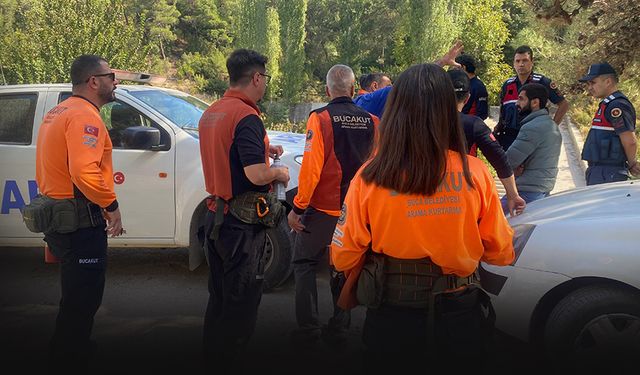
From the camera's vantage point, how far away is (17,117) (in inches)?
207

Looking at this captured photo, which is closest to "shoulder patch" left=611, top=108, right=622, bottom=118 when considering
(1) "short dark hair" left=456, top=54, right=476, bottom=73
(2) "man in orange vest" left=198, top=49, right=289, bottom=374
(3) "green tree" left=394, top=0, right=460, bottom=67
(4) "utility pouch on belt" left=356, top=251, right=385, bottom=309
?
(1) "short dark hair" left=456, top=54, right=476, bottom=73

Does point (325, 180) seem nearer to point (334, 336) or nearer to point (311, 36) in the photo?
point (334, 336)

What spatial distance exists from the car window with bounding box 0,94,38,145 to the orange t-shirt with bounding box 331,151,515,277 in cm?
417

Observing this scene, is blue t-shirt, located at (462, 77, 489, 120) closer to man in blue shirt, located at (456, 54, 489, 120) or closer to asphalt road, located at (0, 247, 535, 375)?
man in blue shirt, located at (456, 54, 489, 120)

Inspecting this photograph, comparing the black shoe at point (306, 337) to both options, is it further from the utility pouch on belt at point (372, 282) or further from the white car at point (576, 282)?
the utility pouch on belt at point (372, 282)

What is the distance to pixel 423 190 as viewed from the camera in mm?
2029

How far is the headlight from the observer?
3.03 m

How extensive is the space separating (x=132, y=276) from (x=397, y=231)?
4030mm

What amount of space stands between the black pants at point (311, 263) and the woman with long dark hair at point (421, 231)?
1522 mm

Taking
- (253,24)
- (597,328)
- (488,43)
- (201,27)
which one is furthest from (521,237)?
(201,27)

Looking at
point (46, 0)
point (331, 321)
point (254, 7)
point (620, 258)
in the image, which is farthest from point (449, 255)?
point (254, 7)

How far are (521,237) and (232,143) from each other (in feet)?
5.60

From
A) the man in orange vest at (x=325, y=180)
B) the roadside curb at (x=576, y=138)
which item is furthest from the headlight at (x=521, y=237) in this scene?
the roadside curb at (x=576, y=138)

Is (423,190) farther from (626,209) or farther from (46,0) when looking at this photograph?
(46,0)
